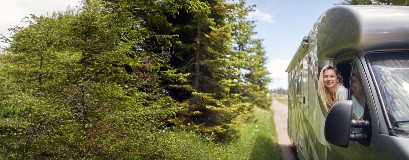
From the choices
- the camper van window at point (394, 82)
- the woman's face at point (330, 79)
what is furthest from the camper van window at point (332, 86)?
the camper van window at point (394, 82)

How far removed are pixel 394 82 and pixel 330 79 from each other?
1.01 metres

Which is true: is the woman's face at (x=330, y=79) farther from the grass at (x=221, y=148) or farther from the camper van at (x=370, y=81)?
the grass at (x=221, y=148)

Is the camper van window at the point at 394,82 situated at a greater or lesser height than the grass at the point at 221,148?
greater

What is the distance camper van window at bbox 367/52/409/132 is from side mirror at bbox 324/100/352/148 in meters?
0.47

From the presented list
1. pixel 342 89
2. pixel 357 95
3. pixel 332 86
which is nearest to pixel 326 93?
pixel 332 86

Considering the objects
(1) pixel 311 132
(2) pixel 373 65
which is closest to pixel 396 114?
(2) pixel 373 65

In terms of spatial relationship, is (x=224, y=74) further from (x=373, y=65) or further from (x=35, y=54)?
(x=373, y=65)

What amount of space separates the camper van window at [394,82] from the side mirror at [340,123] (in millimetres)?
470

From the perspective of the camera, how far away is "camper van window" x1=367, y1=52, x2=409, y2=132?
2.88 m

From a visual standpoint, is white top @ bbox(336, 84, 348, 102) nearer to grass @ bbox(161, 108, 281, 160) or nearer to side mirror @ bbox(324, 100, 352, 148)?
side mirror @ bbox(324, 100, 352, 148)

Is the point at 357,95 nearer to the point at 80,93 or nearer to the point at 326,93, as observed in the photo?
the point at 326,93

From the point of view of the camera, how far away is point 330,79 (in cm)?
409

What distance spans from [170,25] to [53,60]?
5243 mm

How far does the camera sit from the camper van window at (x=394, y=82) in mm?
2885
